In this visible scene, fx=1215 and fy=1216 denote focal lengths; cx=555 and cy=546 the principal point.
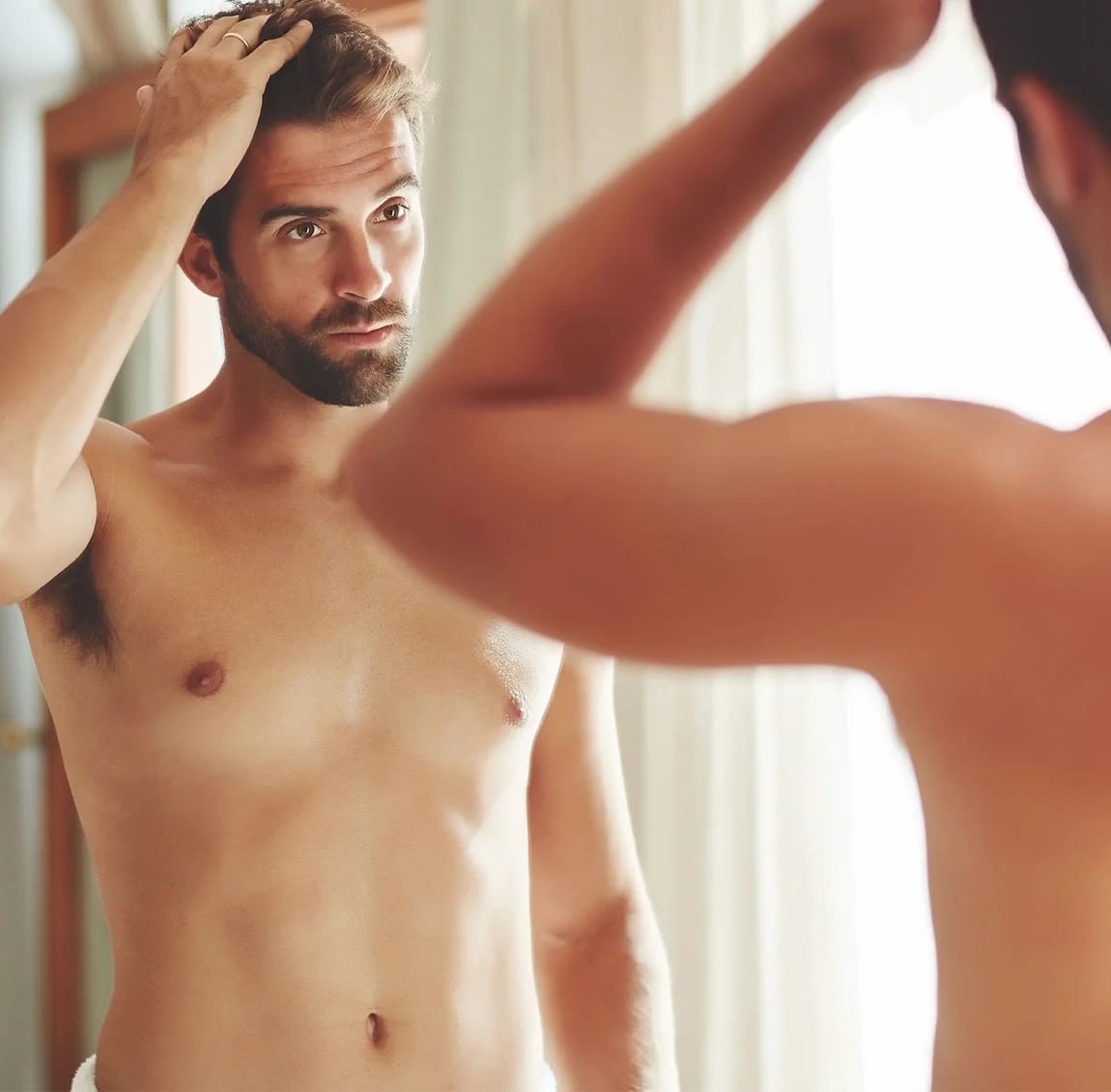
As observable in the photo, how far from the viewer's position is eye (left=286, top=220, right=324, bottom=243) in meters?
1.14

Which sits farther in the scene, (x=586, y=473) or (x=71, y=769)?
(x=71, y=769)

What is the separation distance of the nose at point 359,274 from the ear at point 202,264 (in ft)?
0.51

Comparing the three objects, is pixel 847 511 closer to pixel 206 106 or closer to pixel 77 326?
pixel 77 326

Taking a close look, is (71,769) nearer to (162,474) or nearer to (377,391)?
(162,474)

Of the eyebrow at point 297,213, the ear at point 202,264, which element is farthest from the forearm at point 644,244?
the ear at point 202,264

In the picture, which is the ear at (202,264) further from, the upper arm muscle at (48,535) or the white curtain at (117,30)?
the white curtain at (117,30)

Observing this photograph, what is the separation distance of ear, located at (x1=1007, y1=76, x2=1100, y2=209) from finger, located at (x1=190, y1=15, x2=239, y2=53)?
2.58 feet

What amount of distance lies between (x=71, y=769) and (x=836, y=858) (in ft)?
3.27

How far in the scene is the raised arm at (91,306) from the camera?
0.85m

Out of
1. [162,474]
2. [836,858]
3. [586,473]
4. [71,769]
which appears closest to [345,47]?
[162,474]

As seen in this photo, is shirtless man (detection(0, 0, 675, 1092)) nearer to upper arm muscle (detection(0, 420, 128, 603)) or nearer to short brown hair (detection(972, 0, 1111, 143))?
upper arm muscle (detection(0, 420, 128, 603))

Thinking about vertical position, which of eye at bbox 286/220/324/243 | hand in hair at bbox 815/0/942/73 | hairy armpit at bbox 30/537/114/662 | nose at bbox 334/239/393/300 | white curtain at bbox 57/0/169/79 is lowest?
hairy armpit at bbox 30/537/114/662

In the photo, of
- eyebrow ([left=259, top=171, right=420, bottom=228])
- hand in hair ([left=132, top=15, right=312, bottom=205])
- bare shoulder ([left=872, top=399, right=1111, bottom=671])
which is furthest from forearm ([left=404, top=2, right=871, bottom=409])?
eyebrow ([left=259, top=171, right=420, bottom=228])

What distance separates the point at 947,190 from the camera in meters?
1.54
